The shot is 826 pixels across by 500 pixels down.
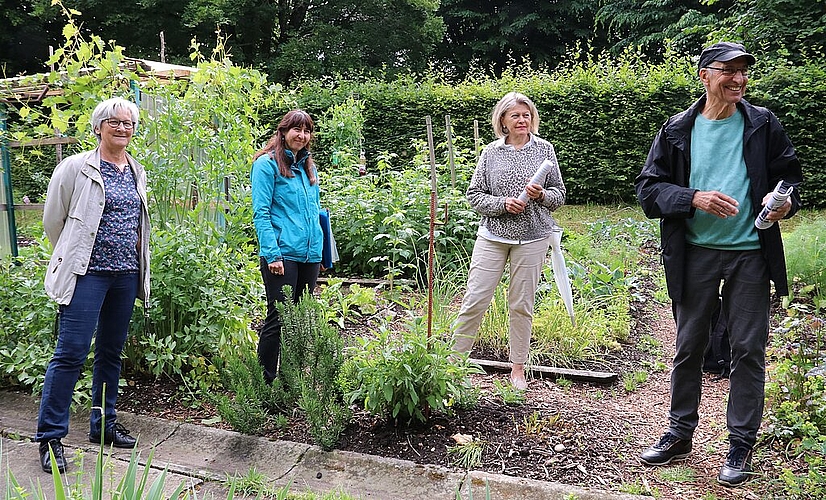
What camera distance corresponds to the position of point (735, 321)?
287 cm

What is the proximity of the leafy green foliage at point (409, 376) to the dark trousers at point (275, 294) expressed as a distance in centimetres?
62

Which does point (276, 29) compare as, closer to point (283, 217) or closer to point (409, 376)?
point (283, 217)

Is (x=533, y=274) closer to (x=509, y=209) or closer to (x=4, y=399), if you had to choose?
(x=509, y=209)

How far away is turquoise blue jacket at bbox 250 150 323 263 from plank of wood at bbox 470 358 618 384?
1.28 m

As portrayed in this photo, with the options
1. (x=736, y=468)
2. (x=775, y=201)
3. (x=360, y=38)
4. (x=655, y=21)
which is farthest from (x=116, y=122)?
(x=655, y=21)

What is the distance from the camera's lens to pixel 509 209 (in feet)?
12.2

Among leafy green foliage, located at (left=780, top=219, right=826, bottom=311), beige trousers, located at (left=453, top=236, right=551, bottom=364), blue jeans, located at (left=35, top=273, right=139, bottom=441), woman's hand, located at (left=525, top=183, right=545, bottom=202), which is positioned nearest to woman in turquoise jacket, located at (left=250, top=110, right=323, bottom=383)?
blue jeans, located at (left=35, top=273, right=139, bottom=441)

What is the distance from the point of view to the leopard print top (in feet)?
12.5

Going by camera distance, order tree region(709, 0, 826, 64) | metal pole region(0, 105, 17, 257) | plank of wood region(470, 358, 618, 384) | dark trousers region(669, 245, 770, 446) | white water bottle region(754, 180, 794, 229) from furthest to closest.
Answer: tree region(709, 0, 826, 64) → metal pole region(0, 105, 17, 257) → plank of wood region(470, 358, 618, 384) → dark trousers region(669, 245, 770, 446) → white water bottle region(754, 180, 794, 229)

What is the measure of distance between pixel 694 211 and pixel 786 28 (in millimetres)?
11832

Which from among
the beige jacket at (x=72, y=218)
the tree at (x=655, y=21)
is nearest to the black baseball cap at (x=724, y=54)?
the beige jacket at (x=72, y=218)

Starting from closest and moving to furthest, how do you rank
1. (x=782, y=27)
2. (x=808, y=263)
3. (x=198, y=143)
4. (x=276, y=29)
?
1. (x=198, y=143)
2. (x=808, y=263)
3. (x=782, y=27)
4. (x=276, y=29)

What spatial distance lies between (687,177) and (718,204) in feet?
0.90

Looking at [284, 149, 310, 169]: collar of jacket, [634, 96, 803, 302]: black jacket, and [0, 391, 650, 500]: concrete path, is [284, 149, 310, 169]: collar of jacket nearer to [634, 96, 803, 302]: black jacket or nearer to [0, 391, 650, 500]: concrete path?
[0, 391, 650, 500]: concrete path
